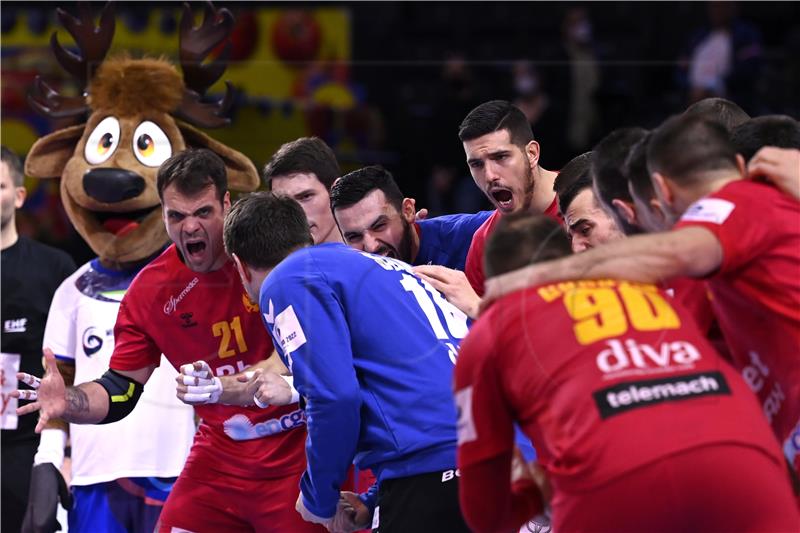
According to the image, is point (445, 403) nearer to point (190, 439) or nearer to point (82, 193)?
point (190, 439)

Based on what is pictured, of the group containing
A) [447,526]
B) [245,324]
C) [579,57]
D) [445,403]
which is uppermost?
[579,57]

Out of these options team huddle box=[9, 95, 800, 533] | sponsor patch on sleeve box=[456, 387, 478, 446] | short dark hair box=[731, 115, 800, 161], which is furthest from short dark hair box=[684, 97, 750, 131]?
sponsor patch on sleeve box=[456, 387, 478, 446]

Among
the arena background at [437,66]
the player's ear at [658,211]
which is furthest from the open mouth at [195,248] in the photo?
the arena background at [437,66]

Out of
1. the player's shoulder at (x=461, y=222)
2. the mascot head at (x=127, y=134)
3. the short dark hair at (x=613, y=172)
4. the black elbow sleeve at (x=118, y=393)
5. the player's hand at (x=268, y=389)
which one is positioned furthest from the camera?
the mascot head at (x=127, y=134)

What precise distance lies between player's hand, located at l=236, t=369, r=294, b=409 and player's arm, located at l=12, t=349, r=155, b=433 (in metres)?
0.65

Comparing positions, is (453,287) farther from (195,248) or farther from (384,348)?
(195,248)

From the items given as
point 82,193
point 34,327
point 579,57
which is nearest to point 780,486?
point 82,193

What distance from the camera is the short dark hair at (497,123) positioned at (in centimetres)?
476

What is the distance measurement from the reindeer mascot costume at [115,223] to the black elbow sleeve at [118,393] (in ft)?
2.42

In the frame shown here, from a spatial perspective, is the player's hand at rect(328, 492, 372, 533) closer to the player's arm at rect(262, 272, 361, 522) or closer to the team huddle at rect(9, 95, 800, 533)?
the team huddle at rect(9, 95, 800, 533)

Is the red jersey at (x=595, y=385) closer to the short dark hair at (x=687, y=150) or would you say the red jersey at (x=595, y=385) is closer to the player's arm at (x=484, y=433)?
the player's arm at (x=484, y=433)

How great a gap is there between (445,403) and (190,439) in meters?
2.35

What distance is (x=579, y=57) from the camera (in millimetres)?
10008

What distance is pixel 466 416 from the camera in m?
2.68
